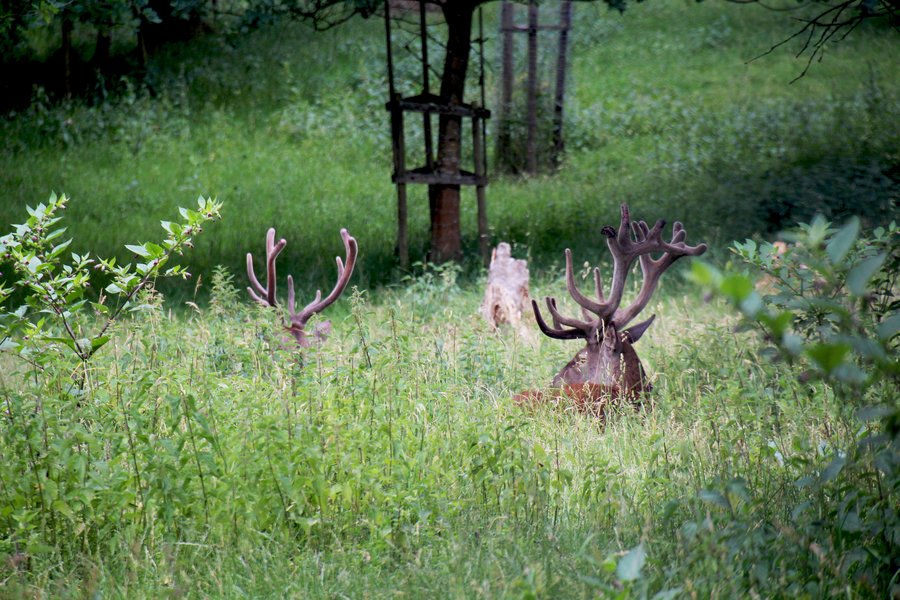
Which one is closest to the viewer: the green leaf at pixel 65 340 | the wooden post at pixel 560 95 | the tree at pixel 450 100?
the green leaf at pixel 65 340

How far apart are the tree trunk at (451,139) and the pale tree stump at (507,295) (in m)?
3.10

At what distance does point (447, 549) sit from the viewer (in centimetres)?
363

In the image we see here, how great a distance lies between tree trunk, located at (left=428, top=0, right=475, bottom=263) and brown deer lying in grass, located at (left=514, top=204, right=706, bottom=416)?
17.9ft

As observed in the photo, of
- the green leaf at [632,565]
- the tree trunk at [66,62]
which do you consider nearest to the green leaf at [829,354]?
the green leaf at [632,565]

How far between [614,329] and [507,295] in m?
2.50

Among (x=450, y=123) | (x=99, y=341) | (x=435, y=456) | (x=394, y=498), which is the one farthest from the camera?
(x=450, y=123)

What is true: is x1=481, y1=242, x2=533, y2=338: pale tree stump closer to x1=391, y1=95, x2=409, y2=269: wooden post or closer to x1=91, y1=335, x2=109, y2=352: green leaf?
x1=391, y1=95, x2=409, y2=269: wooden post

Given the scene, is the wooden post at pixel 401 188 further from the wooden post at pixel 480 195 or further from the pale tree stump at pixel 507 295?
the pale tree stump at pixel 507 295

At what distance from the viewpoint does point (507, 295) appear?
8414mm

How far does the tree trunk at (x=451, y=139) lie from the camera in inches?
448

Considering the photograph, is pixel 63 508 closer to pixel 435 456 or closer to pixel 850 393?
pixel 435 456

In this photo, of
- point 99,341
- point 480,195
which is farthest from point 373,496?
point 480,195

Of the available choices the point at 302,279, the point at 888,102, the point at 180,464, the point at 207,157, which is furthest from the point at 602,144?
the point at 180,464

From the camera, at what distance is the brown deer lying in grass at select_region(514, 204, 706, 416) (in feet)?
19.0
